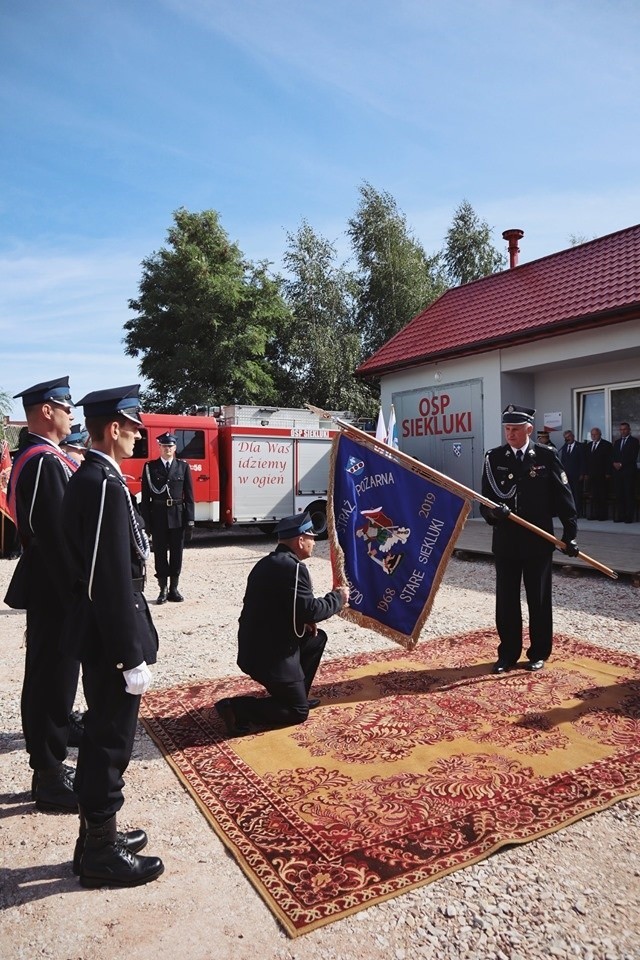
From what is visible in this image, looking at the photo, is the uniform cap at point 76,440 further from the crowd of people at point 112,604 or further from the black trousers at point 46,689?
the black trousers at point 46,689

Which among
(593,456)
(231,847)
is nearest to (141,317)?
(593,456)

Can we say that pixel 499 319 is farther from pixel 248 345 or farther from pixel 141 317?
pixel 141 317

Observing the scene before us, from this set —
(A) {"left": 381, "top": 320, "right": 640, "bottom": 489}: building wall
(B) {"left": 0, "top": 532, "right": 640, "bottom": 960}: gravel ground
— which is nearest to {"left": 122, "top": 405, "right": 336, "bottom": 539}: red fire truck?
(A) {"left": 381, "top": 320, "right": 640, "bottom": 489}: building wall

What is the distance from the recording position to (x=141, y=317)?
2620cm

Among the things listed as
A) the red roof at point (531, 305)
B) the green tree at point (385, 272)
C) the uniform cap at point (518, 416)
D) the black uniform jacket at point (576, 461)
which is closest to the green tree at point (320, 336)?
the green tree at point (385, 272)

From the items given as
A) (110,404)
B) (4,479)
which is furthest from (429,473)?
(4,479)

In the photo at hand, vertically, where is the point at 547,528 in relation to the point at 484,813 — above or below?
above

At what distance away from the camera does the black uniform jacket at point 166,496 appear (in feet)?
27.0

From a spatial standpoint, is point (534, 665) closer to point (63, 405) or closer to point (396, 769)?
point (396, 769)

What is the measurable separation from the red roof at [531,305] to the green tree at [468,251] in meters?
15.2

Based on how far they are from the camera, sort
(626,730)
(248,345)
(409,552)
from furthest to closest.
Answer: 1. (248,345)
2. (409,552)
3. (626,730)

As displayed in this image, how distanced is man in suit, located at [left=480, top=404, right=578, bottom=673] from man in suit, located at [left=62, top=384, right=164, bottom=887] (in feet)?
10.9

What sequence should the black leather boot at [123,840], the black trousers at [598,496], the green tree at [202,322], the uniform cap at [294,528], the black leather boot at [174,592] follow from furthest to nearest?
the green tree at [202,322] → the black trousers at [598,496] → the black leather boot at [174,592] → the uniform cap at [294,528] → the black leather boot at [123,840]

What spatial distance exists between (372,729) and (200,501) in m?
9.47
